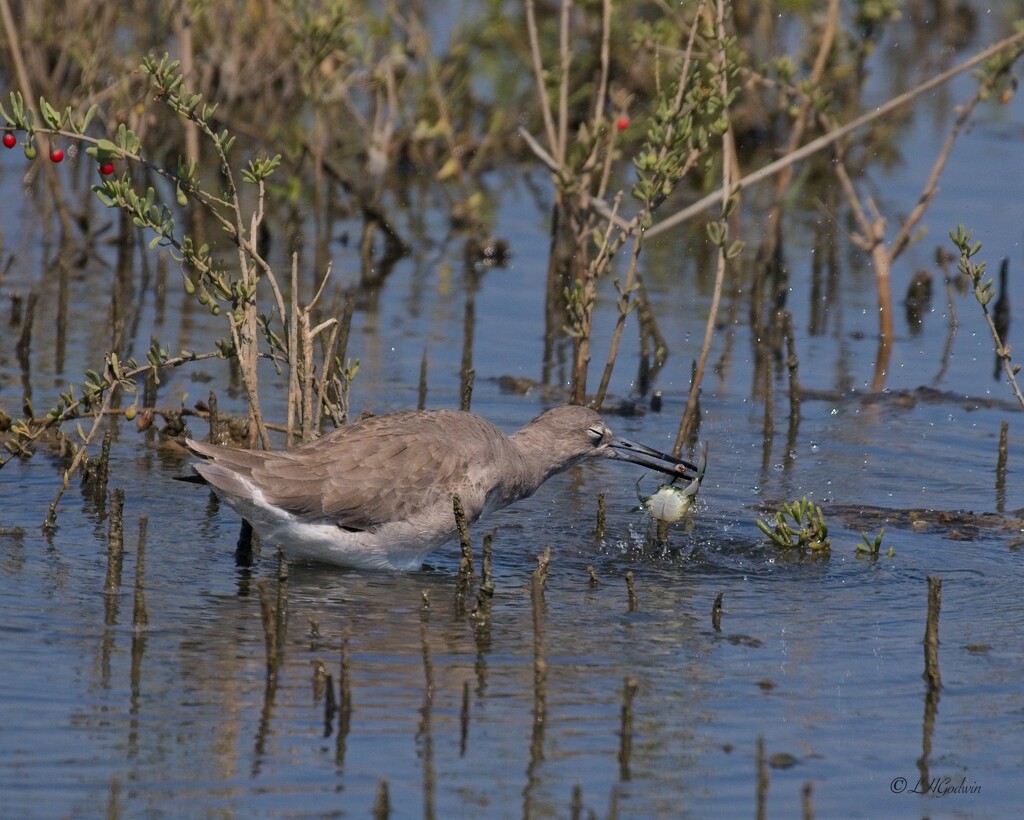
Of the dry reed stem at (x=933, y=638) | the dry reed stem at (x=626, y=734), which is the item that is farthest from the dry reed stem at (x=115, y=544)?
the dry reed stem at (x=933, y=638)

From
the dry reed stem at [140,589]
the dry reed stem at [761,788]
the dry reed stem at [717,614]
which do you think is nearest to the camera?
the dry reed stem at [761,788]

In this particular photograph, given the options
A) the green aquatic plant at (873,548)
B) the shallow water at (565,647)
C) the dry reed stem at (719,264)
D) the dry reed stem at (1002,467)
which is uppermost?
the dry reed stem at (719,264)

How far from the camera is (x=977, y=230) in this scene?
1398 centimetres

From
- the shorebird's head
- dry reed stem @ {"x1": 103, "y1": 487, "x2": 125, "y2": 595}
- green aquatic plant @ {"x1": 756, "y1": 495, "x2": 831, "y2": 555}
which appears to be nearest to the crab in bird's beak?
the shorebird's head

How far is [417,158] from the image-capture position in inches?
593

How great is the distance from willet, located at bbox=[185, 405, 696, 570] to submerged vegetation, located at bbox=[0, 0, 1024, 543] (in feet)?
1.26

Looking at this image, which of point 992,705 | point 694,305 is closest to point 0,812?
point 992,705

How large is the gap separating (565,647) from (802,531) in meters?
1.78

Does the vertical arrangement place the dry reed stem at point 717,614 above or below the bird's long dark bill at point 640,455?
below

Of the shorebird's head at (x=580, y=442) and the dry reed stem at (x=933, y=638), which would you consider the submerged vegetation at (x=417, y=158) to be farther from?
the dry reed stem at (x=933, y=638)

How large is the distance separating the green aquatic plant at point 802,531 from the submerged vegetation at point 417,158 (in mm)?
1287

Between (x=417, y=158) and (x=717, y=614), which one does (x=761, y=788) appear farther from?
(x=417, y=158)

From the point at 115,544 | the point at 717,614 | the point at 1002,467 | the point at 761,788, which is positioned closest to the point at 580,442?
the point at 717,614

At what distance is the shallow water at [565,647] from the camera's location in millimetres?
5227
